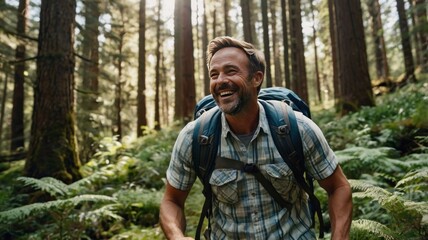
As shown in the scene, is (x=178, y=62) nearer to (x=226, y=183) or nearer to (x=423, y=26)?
(x=423, y=26)

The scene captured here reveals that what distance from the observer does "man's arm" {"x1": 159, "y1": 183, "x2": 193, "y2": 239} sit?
2584mm

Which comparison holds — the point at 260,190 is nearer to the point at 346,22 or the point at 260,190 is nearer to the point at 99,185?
the point at 99,185

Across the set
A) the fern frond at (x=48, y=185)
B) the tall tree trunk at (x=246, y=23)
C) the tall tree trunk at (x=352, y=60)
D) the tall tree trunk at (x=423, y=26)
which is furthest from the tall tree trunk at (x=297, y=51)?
the fern frond at (x=48, y=185)

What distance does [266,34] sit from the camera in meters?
13.8

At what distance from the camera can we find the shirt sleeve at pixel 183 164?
8.67 ft

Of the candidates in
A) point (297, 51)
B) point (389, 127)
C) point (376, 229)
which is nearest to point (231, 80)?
point (376, 229)

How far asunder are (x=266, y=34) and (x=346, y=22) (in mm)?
3841

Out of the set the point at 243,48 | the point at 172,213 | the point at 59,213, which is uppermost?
the point at 243,48

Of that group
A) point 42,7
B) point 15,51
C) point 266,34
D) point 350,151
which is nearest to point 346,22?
point 266,34

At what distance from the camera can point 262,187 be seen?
8.09 feet

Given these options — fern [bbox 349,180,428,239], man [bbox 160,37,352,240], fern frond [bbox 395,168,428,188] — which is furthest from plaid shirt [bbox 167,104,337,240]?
fern frond [bbox 395,168,428,188]

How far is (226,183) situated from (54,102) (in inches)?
218

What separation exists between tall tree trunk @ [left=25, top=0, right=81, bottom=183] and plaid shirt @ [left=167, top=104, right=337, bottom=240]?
17.1 ft

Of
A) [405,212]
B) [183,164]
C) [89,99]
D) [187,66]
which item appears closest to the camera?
[183,164]
